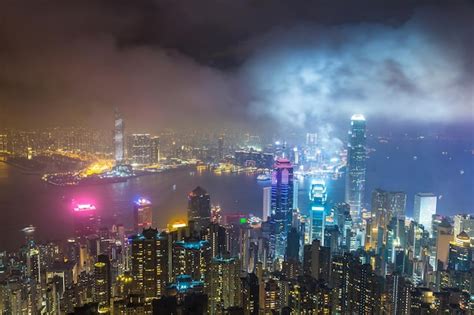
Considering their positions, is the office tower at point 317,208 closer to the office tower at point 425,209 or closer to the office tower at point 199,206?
the office tower at point 425,209

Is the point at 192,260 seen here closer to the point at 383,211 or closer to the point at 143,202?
the point at 143,202

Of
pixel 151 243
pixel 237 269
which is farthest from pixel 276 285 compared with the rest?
pixel 151 243

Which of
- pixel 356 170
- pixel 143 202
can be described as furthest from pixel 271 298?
pixel 356 170

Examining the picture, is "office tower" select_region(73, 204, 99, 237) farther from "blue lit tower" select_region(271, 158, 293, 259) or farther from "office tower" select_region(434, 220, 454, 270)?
"office tower" select_region(434, 220, 454, 270)

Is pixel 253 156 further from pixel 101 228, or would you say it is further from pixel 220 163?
pixel 101 228

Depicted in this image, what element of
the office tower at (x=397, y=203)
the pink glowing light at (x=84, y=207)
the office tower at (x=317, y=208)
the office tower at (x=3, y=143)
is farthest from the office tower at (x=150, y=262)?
the office tower at (x=397, y=203)
